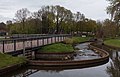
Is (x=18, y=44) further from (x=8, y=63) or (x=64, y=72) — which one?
(x=64, y=72)

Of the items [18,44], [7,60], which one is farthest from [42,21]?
[7,60]

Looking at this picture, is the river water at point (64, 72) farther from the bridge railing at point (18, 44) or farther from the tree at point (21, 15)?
the tree at point (21, 15)

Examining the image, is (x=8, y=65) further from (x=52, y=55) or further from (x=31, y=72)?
(x=52, y=55)

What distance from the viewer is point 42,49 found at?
139ft

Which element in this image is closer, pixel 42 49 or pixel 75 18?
pixel 42 49

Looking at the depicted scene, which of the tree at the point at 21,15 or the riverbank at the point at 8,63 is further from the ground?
the tree at the point at 21,15

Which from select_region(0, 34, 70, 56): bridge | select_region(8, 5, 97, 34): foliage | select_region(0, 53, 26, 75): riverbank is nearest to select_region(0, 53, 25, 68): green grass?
select_region(0, 53, 26, 75): riverbank

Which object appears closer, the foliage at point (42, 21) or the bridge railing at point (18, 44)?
the bridge railing at point (18, 44)

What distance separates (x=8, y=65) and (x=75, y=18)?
91.1 m

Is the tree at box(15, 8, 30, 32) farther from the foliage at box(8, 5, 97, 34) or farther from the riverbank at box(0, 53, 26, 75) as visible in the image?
the riverbank at box(0, 53, 26, 75)

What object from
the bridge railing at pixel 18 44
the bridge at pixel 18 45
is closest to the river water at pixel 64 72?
the bridge at pixel 18 45

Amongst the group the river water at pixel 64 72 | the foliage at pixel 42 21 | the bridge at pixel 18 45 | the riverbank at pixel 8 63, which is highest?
the foliage at pixel 42 21

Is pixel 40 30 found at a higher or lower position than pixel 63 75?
higher

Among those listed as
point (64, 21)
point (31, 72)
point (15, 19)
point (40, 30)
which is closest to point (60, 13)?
point (64, 21)
